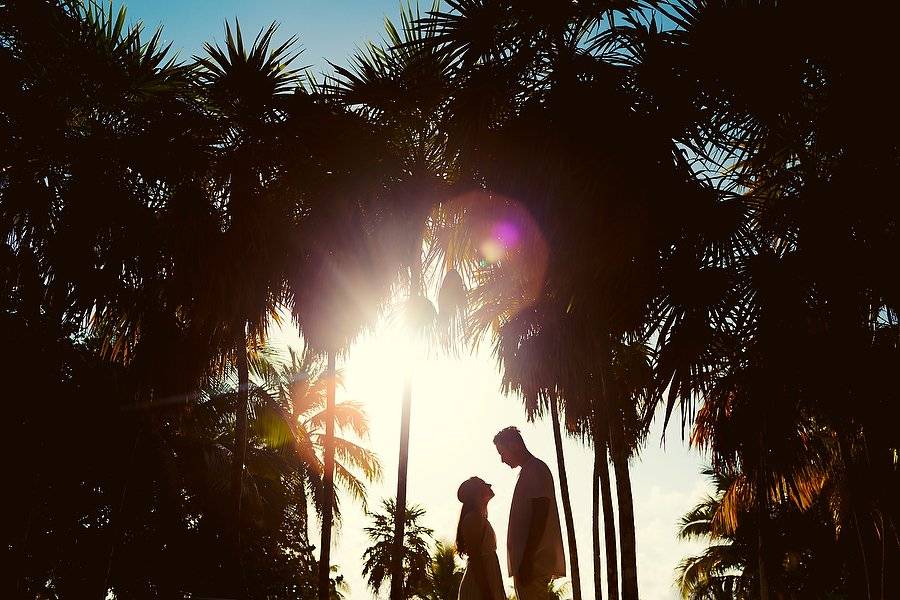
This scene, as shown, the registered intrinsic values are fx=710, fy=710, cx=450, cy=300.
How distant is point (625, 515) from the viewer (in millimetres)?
8953

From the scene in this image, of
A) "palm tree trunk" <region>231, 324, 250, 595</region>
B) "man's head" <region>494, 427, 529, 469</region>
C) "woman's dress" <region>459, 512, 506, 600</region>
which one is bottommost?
"woman's dress" <region>459, 512, 506, 600</region>

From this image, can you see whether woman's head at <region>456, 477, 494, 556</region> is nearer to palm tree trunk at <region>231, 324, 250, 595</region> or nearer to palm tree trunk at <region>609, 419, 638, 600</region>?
palm tree trunk at <region>609, 419, 638, 600</region>

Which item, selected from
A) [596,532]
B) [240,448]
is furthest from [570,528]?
[240,448]

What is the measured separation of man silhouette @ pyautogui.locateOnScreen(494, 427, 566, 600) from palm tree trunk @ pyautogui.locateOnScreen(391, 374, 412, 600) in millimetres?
4937

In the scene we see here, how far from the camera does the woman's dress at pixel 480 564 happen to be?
5625 millimetres

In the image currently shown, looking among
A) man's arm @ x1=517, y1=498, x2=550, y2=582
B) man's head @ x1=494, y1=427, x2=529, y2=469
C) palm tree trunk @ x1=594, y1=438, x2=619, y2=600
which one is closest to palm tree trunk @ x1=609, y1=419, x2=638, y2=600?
palm tree trunk @ x1=594, y1=438, x2=619, y2=600

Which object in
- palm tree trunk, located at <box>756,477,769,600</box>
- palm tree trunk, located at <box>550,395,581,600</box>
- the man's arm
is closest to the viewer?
the man's arm

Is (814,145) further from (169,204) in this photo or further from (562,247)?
(169,204)

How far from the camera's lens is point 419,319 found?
10.5 metres

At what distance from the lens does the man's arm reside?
502 cm

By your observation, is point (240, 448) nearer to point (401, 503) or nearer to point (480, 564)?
point (401, 503)

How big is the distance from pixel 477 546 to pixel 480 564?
0.50ft

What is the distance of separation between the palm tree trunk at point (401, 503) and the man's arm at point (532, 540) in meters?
4.99

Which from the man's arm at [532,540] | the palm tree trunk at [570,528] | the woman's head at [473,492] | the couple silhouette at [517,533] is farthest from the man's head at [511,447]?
the palm tree trunk at [570,528]
